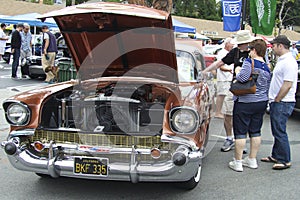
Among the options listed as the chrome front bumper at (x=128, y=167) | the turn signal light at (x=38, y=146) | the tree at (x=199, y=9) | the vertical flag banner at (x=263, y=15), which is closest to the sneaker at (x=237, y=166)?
the chrome front bumper at (x=128, y=167)

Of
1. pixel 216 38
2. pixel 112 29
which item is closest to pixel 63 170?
pixel 112 29

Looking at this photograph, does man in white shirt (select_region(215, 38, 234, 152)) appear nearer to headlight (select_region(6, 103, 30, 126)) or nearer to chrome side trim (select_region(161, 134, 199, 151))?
chrome side trim (select_region(161, 134, 199, 151))

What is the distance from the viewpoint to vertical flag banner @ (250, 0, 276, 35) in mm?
10570

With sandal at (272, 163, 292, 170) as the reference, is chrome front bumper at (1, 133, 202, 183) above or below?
above

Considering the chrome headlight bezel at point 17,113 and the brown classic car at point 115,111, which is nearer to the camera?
the brown classic car at point 115,111

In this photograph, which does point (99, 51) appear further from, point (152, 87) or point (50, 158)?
point (50, 158)

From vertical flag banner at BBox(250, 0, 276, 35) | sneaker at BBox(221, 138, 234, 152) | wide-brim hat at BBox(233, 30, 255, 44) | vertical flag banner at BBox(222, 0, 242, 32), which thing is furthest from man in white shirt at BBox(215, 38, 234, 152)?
vertical flag banner at BBox(222, 0, 242, 32)

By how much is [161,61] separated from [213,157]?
5.90 feet

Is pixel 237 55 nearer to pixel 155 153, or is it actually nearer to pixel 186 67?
pixel 186 67

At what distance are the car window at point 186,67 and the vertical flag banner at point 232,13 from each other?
6.36 meters

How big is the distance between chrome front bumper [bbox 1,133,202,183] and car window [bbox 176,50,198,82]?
1.52 metres

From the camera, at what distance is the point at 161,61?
15.3ft

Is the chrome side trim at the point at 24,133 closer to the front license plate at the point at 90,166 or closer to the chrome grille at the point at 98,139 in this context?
the chrome grille at the point at 98,139

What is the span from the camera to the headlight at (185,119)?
12.0 feet
